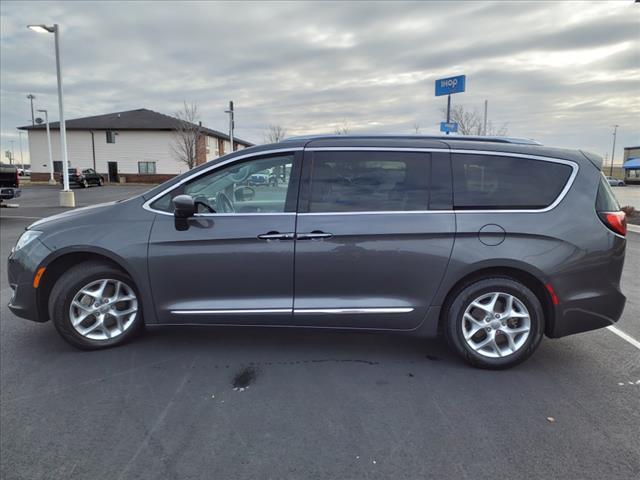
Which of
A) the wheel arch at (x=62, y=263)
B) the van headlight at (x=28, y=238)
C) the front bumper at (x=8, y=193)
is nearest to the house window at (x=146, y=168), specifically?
the front bumper at (x=8, y=193)

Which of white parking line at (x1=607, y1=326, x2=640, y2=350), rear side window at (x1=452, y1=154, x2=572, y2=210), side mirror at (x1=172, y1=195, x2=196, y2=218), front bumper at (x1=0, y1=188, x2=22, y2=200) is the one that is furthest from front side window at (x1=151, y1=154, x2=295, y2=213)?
front bumper at (x1=0, y1=188, x2=22, y2=200)

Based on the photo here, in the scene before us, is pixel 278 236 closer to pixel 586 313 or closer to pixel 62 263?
pixel 62 263

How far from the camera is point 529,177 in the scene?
11.9 ft

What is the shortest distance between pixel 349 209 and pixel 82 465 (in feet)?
7.89

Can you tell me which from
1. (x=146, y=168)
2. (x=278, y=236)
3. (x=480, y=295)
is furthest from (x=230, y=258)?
(x=146, y=168)

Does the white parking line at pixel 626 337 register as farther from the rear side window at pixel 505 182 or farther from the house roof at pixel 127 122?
the house roof at pixel 127 122

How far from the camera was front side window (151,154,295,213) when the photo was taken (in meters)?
3.75

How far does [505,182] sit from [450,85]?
394 inches

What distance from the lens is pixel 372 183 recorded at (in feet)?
11.9

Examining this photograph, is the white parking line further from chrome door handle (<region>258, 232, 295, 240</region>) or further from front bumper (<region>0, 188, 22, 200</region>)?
front bumper (<region>0, 188, 22, 200</region>)

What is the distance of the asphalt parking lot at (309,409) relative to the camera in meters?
2.48

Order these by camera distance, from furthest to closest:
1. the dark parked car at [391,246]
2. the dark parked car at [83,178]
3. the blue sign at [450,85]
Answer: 1. the dark parked car at [83,178]
2. the blue sign at [450,85]
3. the dark parked car at [391,246]

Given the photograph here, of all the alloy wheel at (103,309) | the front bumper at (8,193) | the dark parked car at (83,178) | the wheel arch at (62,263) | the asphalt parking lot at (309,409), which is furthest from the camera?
the dark parked car at (83,178)

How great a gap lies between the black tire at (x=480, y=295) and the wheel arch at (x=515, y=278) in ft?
0.09
